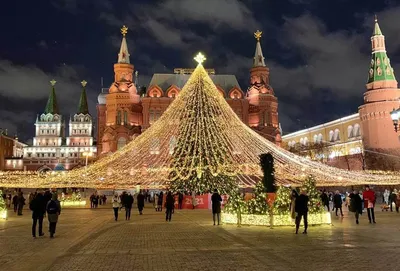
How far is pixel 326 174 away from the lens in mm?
30953

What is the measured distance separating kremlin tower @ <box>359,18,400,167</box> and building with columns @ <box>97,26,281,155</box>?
15.3 meters

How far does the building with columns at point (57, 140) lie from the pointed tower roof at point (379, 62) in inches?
2647

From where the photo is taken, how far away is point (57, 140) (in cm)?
11838

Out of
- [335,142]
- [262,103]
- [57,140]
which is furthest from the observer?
[57,140]

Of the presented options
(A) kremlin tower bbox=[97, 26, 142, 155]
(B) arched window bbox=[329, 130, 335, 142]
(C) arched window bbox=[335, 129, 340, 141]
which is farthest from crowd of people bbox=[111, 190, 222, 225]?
(B) arched window bbox=[329, 130, 335, 142]

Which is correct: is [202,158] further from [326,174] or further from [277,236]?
[277,236]

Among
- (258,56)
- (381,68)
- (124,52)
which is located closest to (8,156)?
(124,52)

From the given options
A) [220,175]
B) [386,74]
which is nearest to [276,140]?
[386,74]

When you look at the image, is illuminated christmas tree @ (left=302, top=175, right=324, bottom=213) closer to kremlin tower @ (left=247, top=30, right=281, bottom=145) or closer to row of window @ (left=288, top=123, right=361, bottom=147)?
kremlin tower @ (left=247, top=30, right=281, bottom=145)

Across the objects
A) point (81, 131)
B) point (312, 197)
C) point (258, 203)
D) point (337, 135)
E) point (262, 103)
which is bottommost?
point (258, 203)

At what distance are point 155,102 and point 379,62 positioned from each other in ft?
128

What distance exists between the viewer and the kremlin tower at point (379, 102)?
7312 centimetres

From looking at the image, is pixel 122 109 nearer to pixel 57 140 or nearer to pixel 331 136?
pixel 57 140

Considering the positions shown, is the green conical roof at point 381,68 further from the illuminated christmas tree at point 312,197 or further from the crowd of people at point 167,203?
the illuminated christmas tree at point 312,197
